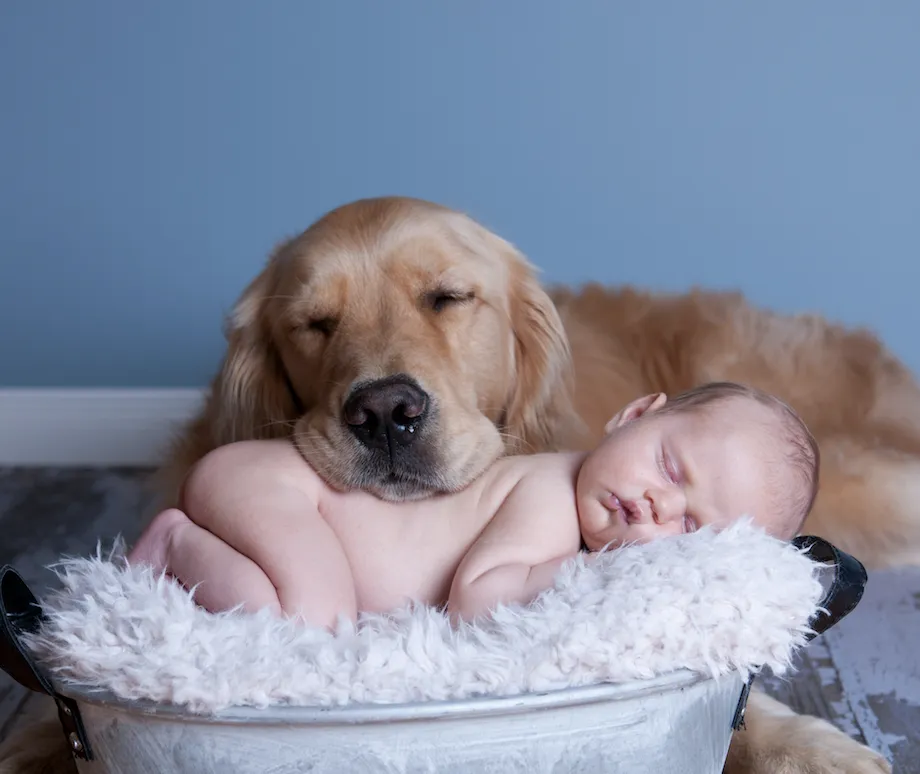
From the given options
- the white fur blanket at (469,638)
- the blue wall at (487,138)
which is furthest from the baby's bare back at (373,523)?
the blue wall at (487,138)

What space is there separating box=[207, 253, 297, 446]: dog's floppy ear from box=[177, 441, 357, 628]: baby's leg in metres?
0.38

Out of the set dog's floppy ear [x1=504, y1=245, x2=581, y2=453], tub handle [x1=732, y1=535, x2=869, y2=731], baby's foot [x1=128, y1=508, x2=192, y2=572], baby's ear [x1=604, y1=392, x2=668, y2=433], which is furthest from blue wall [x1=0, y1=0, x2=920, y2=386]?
tub handle [x1=732, y1=535, x2=869, y2=731]

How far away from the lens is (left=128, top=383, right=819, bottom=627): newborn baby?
130 centimetres

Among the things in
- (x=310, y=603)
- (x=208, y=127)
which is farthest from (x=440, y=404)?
(x=208, y=127)

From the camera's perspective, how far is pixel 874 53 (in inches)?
117

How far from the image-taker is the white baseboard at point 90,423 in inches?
140

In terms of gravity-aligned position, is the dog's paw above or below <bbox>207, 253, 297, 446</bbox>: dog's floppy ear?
below

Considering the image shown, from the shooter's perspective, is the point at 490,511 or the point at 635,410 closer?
the point at 490,511

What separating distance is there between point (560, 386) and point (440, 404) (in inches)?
22.3

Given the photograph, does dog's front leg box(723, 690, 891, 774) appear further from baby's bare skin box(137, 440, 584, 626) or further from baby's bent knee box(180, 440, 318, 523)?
baby's bent knee box(180, 440, 318, 523)

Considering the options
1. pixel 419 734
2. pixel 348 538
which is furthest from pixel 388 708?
pixel 348 538

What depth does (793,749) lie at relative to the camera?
1.54 metres

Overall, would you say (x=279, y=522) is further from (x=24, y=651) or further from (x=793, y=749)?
(x=793, y=749)

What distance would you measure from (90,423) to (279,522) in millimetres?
2503
